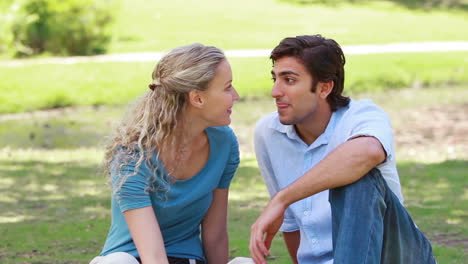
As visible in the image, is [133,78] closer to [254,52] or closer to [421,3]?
[254,52]

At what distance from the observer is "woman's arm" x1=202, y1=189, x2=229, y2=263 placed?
12.7 ft

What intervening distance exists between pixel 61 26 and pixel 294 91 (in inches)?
497

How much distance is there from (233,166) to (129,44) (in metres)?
14.5

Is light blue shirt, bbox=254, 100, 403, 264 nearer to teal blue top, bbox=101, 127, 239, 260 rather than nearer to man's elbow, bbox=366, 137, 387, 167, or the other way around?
man's elbow, bbox=366, 137, 387, 167

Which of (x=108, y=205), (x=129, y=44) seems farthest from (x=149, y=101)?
(x=129, y=44)

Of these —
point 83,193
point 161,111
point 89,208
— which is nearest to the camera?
point 161,111

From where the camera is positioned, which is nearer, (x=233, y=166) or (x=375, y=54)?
(x=233, y=166)

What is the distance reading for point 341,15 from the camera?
22.7m

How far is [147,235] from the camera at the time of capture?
11.5 feet

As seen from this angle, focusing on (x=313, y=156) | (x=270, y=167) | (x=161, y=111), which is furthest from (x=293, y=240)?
(x=161, y=111)

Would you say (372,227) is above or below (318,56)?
below

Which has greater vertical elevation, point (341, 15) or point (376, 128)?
point (376, 128)

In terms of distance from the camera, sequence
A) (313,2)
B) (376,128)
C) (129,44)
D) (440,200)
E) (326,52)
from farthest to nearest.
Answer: (313,2) → (129,44) → (440,200) → (326,52) → (376,128)

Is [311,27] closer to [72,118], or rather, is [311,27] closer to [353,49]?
[353,49]
